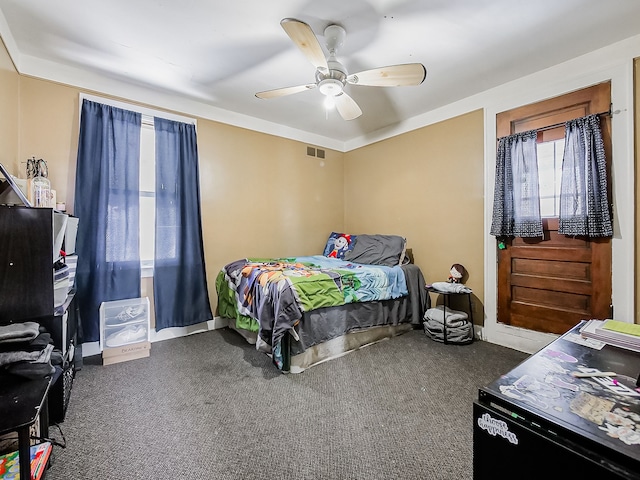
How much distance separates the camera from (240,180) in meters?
3.66

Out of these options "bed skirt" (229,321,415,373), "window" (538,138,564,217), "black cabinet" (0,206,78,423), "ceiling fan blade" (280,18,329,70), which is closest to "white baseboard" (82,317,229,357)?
"bed skirt" (229,321,415,373)

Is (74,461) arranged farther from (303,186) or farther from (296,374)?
(303,186)

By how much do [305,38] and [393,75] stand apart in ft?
2.30

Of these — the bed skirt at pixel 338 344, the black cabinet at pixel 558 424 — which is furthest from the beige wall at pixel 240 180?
the black cabinet at pixel 558 424

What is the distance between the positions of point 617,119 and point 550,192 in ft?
2.20

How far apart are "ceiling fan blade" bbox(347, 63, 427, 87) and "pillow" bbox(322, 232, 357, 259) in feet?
7.10

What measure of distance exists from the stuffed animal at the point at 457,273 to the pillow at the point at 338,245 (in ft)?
4.23

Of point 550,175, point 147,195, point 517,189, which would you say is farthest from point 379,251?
point 147,195

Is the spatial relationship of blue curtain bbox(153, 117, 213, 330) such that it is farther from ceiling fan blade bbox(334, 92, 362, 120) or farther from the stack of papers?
the stack of papers

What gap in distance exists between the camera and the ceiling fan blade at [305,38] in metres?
1.59

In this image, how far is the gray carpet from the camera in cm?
140

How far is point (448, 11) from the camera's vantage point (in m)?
1.92

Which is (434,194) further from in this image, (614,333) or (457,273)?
(614,333)

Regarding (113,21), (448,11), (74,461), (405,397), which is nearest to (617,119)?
(448,11)
